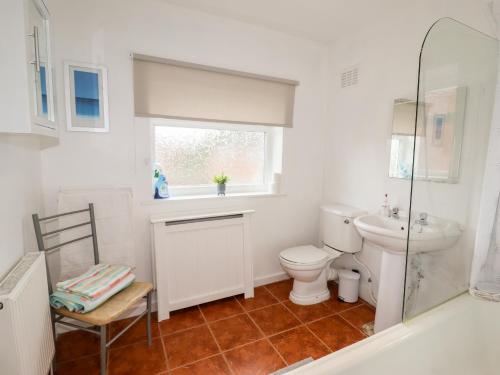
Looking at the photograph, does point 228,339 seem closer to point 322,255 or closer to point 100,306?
point 100,306

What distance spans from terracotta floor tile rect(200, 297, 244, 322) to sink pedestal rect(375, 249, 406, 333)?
1.08 metres

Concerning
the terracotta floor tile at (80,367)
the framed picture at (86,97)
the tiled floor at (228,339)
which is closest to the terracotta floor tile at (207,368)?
the tiled floor at (228,339)

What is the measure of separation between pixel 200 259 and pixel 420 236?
1.54m

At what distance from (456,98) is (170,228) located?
1981 mm

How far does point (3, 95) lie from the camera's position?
951mm

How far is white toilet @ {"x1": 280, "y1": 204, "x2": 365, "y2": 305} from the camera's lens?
7.20ft

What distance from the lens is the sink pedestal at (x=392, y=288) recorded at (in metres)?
1.75

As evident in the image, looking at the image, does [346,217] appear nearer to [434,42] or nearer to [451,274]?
[451,274]

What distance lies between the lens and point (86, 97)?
1.81 meters

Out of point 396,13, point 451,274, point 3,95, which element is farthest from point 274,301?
point 396,13

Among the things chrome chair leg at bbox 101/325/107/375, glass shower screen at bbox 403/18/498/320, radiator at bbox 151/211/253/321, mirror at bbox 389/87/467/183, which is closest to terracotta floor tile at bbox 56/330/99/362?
chrome chair leg at bbox 101/325/107/375

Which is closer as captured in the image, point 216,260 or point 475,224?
point 475,224

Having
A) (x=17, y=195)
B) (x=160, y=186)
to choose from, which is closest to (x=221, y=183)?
(x=160, y=186)

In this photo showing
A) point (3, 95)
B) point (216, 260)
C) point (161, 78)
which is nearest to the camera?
point (3, 95)
